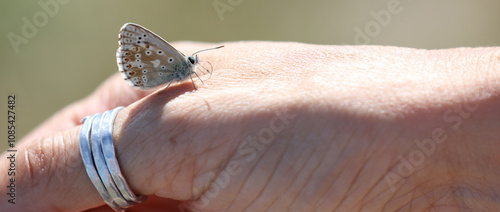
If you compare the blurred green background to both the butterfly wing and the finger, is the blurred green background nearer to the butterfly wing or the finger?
the finger

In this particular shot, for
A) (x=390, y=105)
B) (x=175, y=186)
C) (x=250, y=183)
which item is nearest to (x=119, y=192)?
(x=175, y=186)

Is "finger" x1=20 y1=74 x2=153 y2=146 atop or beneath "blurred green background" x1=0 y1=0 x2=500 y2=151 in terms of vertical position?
beneath

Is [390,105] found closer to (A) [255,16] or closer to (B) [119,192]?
(B) [119,192]

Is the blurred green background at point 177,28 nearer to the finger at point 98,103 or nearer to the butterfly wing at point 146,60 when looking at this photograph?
the finger at point 98,103

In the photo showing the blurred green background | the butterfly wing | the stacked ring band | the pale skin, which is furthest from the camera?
the blurred green background

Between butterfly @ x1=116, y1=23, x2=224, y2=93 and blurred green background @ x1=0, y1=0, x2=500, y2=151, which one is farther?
blurred green background @ x1=0, y1=0, x2=500, y2=151

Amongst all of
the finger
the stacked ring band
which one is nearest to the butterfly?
the stacked ring band

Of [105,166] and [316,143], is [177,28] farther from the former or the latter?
[316,143]

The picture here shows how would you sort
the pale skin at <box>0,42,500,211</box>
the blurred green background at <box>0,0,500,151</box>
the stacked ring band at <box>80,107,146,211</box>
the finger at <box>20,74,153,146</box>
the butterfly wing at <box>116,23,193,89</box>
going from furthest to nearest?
the blurred green background at <box>0,0,500,151</box>
the finger at <box>20,74,153,146</box>
the butterfly wing at <box>116,23,193,89</box>
the stacked ring band at <box>80,107,146,211</box>
the pale skin at <box>0,42,500,211</box>
